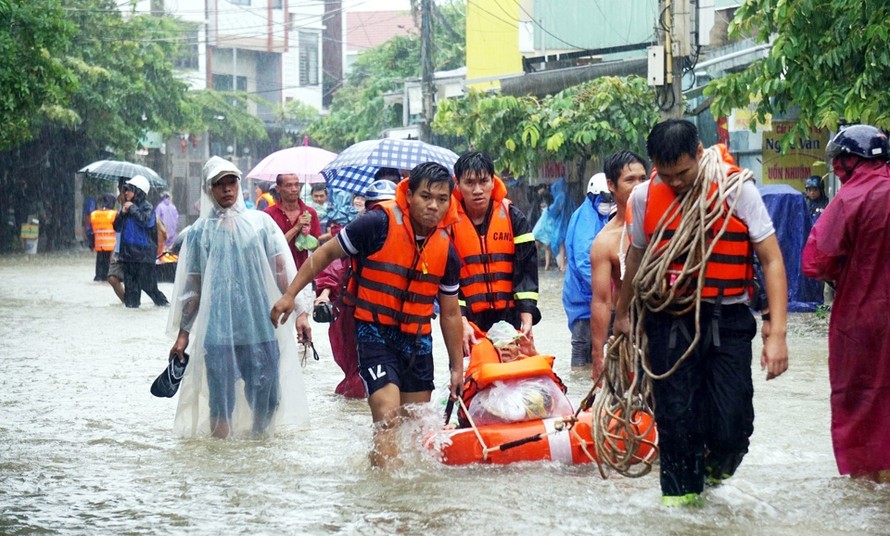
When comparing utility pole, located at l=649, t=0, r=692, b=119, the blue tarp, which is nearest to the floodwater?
the blue tarp

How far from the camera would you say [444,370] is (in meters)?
11.3

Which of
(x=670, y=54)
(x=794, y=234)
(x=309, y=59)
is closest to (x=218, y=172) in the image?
(x=670, y=54)

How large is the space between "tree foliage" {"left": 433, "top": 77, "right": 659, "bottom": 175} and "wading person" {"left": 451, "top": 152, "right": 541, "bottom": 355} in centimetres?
1391

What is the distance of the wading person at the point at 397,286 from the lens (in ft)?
20.2

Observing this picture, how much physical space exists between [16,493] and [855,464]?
3981mm

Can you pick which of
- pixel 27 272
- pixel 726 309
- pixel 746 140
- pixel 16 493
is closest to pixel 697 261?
pixel 726 309

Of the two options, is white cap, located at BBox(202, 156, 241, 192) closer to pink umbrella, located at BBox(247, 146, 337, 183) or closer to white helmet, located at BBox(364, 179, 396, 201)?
white helmet, located at BBox(364, 179, 396, 201)

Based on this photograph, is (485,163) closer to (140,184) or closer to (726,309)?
(726,309)

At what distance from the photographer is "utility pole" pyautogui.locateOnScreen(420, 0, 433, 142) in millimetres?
29062

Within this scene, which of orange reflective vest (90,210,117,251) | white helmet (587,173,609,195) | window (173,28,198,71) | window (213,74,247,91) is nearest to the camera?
white helmet (587,173,609,195)

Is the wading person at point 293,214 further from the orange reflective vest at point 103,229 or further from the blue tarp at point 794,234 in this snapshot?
the orange reflective vest at point 103,229

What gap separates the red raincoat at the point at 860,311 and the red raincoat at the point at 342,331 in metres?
3.73

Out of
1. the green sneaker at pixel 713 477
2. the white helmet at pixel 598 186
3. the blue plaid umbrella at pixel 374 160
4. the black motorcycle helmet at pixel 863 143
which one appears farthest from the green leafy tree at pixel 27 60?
the green sneaker at pixel 713 477

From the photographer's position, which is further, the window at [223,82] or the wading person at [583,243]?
the window at [223,82]
